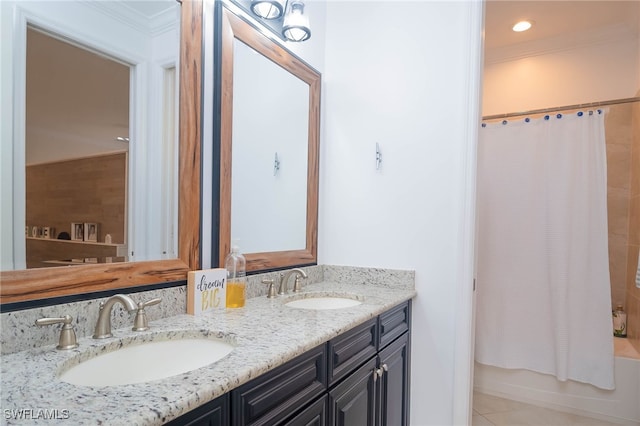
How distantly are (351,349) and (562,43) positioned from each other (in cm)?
296

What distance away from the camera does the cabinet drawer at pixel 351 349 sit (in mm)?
1166

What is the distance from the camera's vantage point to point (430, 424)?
5.87 ft

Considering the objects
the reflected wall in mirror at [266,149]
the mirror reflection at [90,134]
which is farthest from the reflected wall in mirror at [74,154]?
the reflected wall in mirror at [266,149]

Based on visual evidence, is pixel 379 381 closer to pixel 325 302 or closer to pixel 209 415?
pixel 325 302

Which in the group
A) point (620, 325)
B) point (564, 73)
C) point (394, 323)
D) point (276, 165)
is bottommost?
point (620, 325)

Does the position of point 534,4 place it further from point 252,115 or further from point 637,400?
point 637,400

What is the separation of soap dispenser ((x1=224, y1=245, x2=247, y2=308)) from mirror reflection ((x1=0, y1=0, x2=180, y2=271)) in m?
0.23

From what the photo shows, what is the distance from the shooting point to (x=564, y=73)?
2807mm

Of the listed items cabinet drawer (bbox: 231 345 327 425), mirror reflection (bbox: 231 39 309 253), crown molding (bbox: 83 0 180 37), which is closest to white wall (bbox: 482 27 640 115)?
mirror reflection (bbox: 231 39 309 253)

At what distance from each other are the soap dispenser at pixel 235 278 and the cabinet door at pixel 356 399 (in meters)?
0.47

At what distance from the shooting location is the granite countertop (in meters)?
0.59

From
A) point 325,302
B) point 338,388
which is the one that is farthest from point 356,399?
point 325,302

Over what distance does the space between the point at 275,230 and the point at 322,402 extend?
0.85 meters

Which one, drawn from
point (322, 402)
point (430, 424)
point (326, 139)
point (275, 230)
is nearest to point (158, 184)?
point (275, 230)
